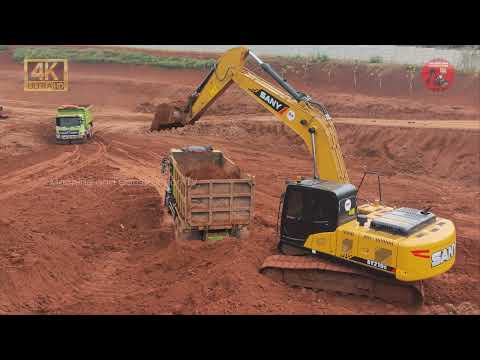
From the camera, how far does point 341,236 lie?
10875 millimetres

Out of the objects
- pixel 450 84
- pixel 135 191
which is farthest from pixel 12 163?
pixel 450 84

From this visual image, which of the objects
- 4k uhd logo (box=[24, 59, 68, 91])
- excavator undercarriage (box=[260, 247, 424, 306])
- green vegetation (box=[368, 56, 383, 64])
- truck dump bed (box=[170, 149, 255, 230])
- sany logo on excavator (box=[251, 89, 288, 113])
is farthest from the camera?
green vegetation (box=[368, 56, 383, 64])

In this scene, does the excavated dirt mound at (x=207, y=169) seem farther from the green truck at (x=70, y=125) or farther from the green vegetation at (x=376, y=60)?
the green vegetation at (x=376, y=60)

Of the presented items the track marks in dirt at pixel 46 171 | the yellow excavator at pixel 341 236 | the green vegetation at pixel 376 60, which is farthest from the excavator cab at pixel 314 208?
the green vegetation at pixel 376 60

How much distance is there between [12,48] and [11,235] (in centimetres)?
4435

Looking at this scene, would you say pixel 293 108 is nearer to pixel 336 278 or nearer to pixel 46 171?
pixel 336 278

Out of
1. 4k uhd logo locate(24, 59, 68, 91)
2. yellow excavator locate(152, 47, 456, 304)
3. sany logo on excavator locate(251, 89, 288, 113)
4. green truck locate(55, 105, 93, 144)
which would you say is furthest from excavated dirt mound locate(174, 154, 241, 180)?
4k uhd logo locate(24, 59, 68, 91)

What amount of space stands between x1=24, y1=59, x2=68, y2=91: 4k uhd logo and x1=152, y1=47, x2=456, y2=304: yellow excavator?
104 ft

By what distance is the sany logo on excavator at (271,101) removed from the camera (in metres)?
13.0

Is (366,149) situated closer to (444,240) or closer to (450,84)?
(450,84)

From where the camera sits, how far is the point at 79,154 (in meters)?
25.5

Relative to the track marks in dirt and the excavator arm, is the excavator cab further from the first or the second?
the track marks in dirt

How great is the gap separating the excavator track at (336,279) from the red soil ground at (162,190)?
21 cm

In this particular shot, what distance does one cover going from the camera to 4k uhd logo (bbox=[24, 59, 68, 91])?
4000cm
